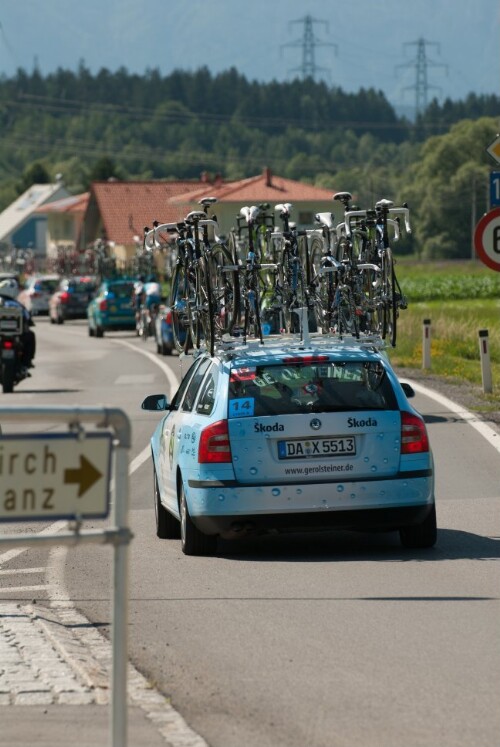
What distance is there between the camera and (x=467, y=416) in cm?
2312

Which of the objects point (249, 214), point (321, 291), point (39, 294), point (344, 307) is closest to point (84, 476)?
point (344, 307)

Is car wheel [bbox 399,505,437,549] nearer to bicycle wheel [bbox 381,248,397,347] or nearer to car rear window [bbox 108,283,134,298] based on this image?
bicycle wheel [bbox 381,248,397,347]

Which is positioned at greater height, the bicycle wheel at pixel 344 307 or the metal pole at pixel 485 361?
the bicycle wheel at pixel 344 307

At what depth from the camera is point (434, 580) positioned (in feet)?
34.3

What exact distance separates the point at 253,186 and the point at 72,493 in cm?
12695

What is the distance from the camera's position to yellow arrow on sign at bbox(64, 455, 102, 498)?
550cm

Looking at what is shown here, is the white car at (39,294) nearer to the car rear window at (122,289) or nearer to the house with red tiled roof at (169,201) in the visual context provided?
the car rear window at (122,289)

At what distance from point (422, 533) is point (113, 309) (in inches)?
1764

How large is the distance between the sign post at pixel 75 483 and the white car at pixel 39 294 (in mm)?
72986

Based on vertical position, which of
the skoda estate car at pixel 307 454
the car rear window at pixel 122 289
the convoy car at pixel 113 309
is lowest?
the convoy car at pixel 113 309

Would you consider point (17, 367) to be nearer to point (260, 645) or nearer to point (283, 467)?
point (283, 467)

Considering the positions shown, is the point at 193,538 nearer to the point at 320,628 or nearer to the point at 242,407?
the point at 242,407

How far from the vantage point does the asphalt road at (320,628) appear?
6.92m

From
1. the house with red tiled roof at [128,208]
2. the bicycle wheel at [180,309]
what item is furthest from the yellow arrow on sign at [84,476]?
the house with red tiled roof at [128,208]
